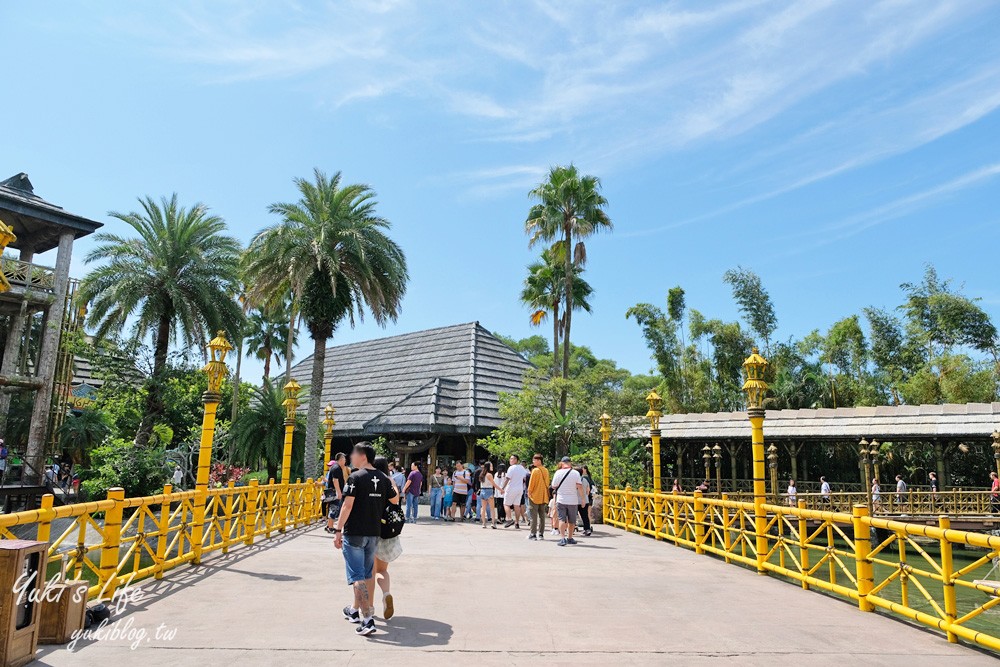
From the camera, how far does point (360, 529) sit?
6344 millimetres

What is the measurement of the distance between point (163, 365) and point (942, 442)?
97.9 ft

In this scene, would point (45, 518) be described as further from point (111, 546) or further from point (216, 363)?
point (216, 363)

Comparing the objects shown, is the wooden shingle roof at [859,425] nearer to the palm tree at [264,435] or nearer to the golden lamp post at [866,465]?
the golden lamp post at [866,465]

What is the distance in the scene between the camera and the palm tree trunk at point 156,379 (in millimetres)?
25797

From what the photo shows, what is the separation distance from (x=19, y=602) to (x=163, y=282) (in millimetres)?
22112

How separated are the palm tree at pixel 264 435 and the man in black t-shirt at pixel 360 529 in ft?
75.6

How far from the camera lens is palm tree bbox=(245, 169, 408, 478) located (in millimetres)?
22938

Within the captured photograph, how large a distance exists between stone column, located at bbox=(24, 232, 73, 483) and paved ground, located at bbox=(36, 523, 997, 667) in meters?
18.8

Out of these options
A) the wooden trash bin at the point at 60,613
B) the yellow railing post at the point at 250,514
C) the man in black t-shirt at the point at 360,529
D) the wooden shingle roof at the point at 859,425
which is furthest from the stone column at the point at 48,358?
the man in black t-shirt at the point at 360,529

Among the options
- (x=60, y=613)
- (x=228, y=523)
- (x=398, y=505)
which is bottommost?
(x=60, y=613)

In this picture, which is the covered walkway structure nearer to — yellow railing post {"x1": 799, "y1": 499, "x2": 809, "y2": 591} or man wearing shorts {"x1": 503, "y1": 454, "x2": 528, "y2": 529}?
man wearing shorts {"x1": 503, "y1": 454, "x2": 528, "y2": 529}

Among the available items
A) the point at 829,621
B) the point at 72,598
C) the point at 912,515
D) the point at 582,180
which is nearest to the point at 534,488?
the point at 829,621

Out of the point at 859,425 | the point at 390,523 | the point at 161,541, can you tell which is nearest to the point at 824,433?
the point at 859,425

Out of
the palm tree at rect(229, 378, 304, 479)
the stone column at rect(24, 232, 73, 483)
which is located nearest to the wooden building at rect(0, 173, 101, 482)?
the stone column at rect(24, 232, 73, 483)
